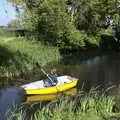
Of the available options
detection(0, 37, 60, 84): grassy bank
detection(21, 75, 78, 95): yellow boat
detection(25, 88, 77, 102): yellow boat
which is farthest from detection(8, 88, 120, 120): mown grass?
detection(0, 37, 60, 84): grassy bank

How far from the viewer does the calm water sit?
80.4 feet

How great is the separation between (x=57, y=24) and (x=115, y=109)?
2912 centimetres

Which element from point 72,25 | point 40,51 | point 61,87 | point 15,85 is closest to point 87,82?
point 61,87

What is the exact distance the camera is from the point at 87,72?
112ft

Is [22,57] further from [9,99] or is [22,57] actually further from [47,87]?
[9,99]

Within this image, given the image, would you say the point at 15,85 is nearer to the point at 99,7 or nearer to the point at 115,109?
the point at 115,109

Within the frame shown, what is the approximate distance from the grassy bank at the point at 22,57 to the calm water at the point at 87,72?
1.50 meters

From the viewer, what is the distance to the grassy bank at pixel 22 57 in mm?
31361

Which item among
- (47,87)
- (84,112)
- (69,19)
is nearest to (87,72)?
(47,87)

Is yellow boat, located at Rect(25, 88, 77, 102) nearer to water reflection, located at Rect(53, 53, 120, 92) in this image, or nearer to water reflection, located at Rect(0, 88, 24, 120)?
water reflection, located at Rect(0, 88, 24, 120)

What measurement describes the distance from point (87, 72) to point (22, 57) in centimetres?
567

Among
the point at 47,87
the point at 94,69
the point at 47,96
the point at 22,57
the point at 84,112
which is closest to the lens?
the point at 84,112

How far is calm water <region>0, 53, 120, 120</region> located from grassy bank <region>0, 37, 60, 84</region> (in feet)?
4.91

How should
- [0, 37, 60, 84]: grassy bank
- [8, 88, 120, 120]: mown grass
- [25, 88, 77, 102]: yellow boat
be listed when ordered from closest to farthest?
[8, 88, 120, 120]: mown grass
[25, 88, 77, 102]: yellow boat
[0, 37, 60, 84]: grassy bank
